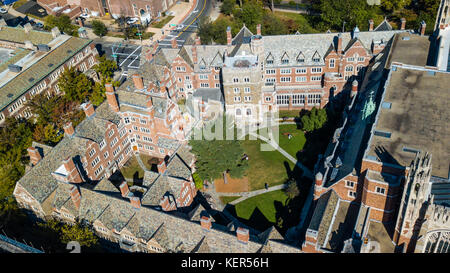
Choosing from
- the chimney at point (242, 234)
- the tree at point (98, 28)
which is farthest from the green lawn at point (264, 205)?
the tree at point (98, 28)

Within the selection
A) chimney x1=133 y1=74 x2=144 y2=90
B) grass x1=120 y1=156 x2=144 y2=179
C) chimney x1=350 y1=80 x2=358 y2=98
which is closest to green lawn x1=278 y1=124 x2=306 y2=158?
chimney x1=350 y1=80 x2=358 y2=98

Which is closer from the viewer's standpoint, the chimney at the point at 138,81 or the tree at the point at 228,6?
the chimney at the point at 138,81

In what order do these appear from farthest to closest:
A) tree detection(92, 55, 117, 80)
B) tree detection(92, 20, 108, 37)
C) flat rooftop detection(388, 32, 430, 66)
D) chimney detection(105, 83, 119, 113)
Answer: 1. tree detection(92, 20, 108, 37)
2. tree detection(92, 55, 117, 80)
3. flat rooftop detection(388, 32, 430, 66)
4. chimney detection(105, 83, 119, 113)

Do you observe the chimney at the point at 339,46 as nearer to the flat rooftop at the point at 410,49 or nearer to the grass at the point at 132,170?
the flat rooftop at the point at 410,49

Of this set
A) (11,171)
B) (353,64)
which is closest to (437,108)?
(353,64)

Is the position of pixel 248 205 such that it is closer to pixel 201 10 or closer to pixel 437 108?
pixel 437 108

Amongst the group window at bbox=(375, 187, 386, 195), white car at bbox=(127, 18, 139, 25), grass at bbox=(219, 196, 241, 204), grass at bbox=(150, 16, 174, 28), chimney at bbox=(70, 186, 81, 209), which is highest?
white car at bbox=(127, 18, 139, 25)

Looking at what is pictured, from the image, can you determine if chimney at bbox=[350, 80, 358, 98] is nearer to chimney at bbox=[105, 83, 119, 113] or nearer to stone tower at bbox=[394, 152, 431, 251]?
stone tower at bbox=[394, 152, 431, 251]
